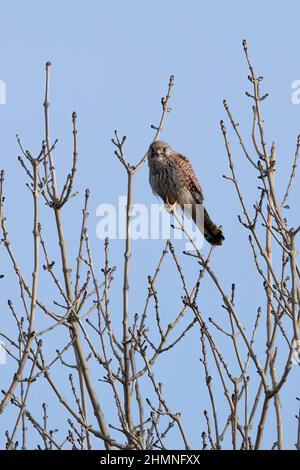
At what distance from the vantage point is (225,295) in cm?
539

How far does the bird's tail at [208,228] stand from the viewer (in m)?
8.89

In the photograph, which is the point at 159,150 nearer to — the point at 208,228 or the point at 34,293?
the point at 208,228

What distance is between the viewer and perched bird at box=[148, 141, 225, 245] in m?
9.79

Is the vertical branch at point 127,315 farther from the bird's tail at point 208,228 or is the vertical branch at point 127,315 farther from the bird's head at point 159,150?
the bird's head at point 159,150

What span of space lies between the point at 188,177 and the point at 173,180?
0.18 m

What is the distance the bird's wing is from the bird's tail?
1.05ft

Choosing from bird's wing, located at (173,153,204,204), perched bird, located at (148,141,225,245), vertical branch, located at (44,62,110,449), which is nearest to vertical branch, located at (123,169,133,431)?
vertical branch, located at (44,62,110,449)

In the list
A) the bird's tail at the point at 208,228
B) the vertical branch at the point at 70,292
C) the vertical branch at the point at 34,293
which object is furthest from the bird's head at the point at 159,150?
the vertical branch at the point at 34,293

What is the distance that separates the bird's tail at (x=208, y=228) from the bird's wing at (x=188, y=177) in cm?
32

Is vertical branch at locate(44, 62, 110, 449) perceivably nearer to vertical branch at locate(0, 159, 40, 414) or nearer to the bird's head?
vertical branch at locate(0, 159, 40, 414)
